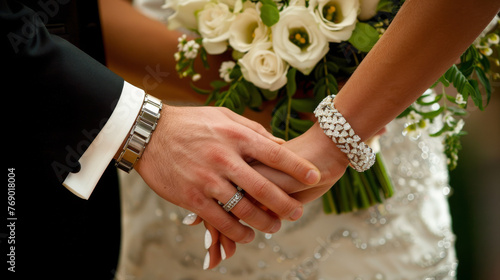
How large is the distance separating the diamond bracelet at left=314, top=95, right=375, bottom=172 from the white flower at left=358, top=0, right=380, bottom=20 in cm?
19

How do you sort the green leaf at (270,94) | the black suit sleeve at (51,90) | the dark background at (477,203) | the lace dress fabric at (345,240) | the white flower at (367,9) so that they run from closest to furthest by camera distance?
the black suit sleeve at (51,90) < the white flower at (367,9) < the green leaf at (270,94) < the lace dress fabric at (345,240) < the dark background at (477,203)

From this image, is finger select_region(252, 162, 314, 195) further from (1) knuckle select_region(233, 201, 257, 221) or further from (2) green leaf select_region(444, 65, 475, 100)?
(2) green leaf select_region(444, 65, 475, 100)

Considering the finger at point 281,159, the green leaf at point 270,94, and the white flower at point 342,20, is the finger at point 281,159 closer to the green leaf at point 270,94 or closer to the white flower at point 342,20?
the green leaf at point 270,94

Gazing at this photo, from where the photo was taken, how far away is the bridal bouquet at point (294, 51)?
1.03m

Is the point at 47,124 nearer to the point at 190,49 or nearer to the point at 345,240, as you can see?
the point at 190,49

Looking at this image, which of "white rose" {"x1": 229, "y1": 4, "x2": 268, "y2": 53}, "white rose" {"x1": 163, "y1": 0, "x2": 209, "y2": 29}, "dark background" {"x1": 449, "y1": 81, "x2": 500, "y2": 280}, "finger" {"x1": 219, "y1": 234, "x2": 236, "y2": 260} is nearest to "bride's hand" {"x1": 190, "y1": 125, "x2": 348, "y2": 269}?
"finger" {"x1": 219, "y1": 234, "x2": 236, "y2": 260}

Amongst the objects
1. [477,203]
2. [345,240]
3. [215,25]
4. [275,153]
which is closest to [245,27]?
[215,25]

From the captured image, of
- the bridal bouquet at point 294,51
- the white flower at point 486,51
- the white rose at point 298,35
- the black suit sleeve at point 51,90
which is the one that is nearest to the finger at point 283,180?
the bridal bouquet at point 294,51

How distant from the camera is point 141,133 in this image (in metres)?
1.06

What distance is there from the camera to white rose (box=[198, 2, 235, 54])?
1104 mm

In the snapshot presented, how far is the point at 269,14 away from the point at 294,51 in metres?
0.09

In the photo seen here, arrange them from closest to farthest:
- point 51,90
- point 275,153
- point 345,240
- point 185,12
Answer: point 51,90
point 275,153
point 185,12
point 345,240

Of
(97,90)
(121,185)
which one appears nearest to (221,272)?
(121,185)

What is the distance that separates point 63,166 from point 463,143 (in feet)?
7.67
